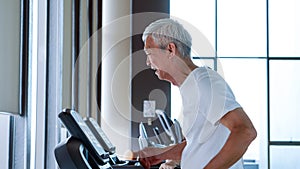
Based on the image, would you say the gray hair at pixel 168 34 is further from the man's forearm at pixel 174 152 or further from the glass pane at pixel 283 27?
the glass pane at pixel 283 27

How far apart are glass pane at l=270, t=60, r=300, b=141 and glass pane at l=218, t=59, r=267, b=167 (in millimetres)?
113

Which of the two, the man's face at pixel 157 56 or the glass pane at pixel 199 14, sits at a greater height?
the glass pane at pixel 199 14

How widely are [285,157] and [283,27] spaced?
1.43 m

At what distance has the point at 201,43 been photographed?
18.2ft

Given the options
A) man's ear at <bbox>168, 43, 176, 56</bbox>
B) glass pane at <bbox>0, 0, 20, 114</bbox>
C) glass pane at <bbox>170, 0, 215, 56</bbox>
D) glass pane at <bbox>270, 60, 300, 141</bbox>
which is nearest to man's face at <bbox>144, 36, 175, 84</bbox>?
man's ear at <bbox>168, 43, 176, 56</bbox>

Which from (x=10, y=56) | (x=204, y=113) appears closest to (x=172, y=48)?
(x=204, y=113)

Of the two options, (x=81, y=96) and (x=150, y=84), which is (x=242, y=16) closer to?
(x=150, y=84)

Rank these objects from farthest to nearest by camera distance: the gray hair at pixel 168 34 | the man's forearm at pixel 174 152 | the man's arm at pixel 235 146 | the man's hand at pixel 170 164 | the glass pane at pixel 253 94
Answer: the glass pane at pixel 253 94, the man's hand at pixel 170 164, the man's forearm at pixel 174 152, the gray hair at pixel 168 34, the man's arm at pixel 235 146

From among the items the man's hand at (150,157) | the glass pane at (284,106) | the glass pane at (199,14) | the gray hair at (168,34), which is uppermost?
the glass pane at (199,14)

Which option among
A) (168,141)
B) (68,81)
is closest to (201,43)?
(168,141)

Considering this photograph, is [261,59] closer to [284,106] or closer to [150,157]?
[284,106]

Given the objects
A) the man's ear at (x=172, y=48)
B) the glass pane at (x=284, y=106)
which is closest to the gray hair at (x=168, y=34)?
the man's ear at (x=172, y=48)

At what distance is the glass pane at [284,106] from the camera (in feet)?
18.6

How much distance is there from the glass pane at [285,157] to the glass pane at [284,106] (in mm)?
112
